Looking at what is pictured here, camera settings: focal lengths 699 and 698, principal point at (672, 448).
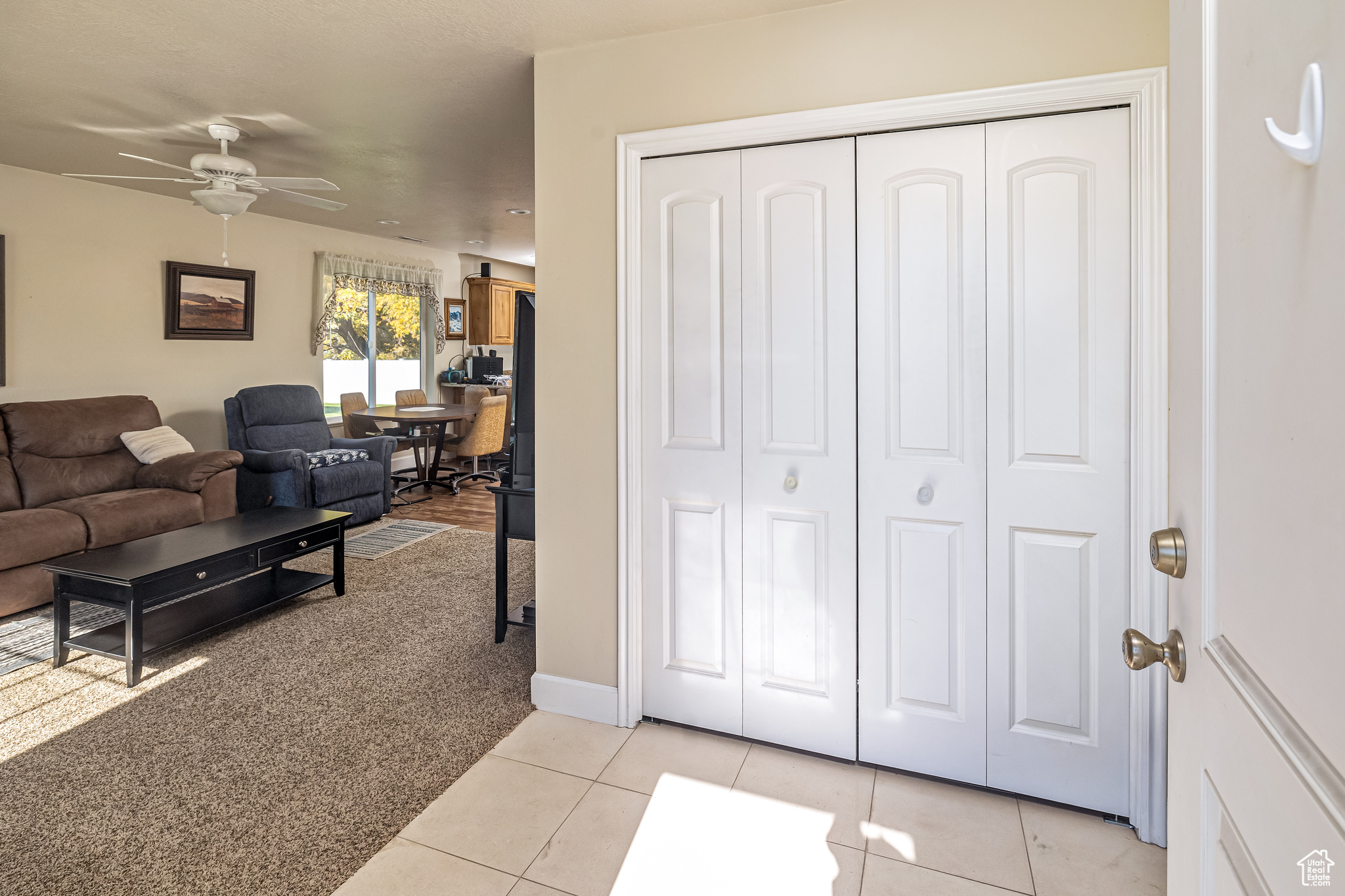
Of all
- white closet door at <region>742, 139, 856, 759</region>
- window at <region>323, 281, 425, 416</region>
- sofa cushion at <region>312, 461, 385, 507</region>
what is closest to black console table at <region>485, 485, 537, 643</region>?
white closet door at <region>742, 139, 856, 759</region>

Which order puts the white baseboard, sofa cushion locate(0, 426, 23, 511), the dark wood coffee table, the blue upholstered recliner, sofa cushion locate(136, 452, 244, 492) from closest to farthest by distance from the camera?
the white baseboard < the dark wood coffee table < sofa cushion locate(0, 426, 23, 511) < sofa cushion locate(136, 452, 244, 492) < the blue upholstered recliner

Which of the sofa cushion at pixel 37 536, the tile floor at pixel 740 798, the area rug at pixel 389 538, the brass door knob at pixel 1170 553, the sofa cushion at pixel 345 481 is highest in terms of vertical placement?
the brass door knob at pixel 1170 553

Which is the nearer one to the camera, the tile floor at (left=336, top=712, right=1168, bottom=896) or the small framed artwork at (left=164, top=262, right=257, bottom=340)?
the tile floor at (left=336, top=712, right=1168, bottom=896)

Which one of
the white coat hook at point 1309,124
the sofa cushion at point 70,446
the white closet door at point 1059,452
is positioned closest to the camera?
the white coat hook at point 1309,124

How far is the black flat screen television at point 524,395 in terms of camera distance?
2982 millimetres

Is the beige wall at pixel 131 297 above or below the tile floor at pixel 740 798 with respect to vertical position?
above

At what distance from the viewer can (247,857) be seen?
1.83m

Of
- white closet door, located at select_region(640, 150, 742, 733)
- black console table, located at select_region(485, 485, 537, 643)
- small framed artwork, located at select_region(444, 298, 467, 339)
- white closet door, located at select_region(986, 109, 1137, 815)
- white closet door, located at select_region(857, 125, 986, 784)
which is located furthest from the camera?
small framed artwork, located at select_region(444, 298, 467, 339)

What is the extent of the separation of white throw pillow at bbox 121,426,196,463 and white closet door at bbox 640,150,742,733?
3841 millimetres

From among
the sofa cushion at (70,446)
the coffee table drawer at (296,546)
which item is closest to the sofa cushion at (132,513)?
the sofa cushion at (70,446)

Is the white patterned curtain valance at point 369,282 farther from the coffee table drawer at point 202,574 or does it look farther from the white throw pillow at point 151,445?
the coffee table drawer at point 202,574

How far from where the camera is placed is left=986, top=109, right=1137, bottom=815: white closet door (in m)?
1.92

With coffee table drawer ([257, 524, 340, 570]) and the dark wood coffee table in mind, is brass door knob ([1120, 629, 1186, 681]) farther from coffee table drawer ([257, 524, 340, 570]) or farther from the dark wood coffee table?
coffee table drawer ([257, 524, 340, 570])

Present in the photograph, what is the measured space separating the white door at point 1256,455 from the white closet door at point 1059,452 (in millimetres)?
1225
